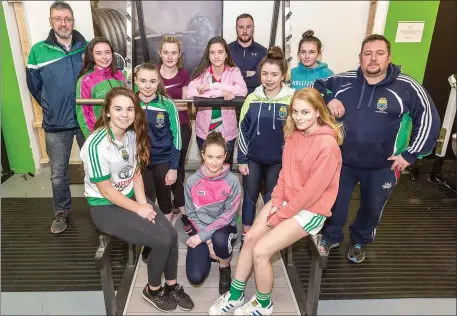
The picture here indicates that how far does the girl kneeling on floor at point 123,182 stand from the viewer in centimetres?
208

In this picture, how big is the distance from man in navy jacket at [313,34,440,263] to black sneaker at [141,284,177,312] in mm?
1461

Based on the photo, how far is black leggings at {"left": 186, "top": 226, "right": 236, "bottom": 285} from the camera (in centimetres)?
244

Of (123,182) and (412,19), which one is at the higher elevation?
(412,19)

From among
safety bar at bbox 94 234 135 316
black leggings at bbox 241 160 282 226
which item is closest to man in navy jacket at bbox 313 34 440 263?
black leggings at bbox 241 160 282 226

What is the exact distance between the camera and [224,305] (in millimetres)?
2291

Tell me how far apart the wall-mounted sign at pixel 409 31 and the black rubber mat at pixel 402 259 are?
1775mm

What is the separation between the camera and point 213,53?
289 cm

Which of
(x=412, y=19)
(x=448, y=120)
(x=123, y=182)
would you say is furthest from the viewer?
(x=412, y=19)

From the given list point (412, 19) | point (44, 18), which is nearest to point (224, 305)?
point (44, 18)

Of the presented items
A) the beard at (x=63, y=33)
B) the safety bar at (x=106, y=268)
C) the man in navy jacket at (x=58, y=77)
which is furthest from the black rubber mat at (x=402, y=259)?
the beard at (x=63, y=33)

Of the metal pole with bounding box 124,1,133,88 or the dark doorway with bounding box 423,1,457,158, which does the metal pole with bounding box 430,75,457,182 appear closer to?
the dark doorway with bounding box 423,1,457,158

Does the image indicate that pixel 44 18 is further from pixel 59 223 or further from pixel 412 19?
pixel 412 19

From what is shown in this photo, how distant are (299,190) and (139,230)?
938 millimetres

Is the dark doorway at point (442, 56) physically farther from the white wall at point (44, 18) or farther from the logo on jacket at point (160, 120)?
the white wall at point (44, 18)
